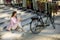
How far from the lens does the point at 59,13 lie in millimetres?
15320

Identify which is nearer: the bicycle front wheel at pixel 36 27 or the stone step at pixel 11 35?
the stone step at pixel 11 35

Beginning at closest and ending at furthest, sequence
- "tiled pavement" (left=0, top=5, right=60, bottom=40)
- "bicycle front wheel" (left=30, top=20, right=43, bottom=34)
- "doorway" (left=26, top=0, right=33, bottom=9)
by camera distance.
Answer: "tiled pavement" (left=0, top=5, right=60, bottom=40)
"bicycle front wheel" (left=30, top=20, right=43, bottom=34)
"doorway" (left=26, top=0, right=33, bottom=9)

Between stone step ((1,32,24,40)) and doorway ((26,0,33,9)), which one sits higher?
stone step ((1,32,24,40))

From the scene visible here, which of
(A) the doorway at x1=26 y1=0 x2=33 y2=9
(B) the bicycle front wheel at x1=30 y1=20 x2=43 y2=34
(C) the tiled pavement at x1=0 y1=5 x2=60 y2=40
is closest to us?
(C) the tiled pavement at x1=0 y1=5 x2=60 y2=40

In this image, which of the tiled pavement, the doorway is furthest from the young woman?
the doorway

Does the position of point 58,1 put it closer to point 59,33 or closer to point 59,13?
point 59,13

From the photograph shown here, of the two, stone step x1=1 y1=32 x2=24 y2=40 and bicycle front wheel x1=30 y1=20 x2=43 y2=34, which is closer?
stone step x1=1 y1=32 x2=24 y2=40

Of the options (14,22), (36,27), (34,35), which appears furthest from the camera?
(36,27)

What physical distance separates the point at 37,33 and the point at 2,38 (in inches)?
58.5

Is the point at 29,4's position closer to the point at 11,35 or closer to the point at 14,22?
the point at 14,22

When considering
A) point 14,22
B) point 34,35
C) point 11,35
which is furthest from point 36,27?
point 11,35

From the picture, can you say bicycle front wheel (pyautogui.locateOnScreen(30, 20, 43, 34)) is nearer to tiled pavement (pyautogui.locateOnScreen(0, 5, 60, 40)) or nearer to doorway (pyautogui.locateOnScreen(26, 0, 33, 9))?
tiled pavement (pyautogui.locateOnScreen(0, 5, 60, 40))

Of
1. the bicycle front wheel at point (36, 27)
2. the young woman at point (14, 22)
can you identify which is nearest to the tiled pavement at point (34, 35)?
the bicycle front wheel at point (36, 27)

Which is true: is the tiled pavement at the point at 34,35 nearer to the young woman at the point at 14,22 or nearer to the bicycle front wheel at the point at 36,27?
the bicycle front wheel at the point at 36,27
